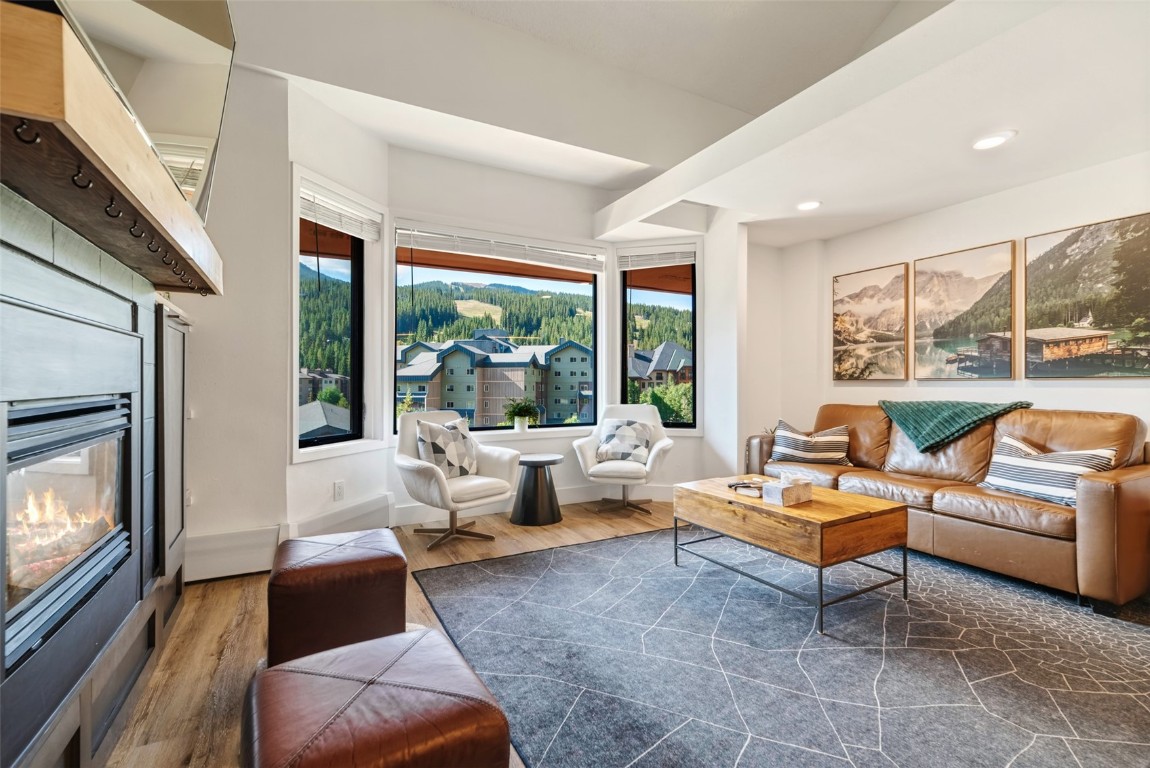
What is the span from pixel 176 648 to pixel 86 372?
1412mm

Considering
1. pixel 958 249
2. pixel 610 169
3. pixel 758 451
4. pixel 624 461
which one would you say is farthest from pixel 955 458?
pixel 610 169

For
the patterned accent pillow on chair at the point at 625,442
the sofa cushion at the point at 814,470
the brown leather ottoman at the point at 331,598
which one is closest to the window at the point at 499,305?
the patterned accent pillow on chair at the point at 625,442

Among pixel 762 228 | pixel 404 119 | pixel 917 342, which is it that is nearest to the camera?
pixel 404 119

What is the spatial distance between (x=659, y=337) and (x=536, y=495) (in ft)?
6.59

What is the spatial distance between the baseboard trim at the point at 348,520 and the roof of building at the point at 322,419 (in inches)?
21.3

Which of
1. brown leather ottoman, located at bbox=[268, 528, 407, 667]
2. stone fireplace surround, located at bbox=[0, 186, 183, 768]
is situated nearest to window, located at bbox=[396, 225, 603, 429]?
stone fireplace surround, located at bbox=[0, 186, 183, 768]

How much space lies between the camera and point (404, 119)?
3.47 metres

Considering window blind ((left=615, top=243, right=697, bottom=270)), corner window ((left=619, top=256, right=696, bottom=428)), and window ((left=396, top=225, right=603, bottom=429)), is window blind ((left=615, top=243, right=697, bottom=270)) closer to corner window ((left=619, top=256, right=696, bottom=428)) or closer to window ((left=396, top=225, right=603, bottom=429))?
corner window ((left=619, top=256, right=696, bottom=428))

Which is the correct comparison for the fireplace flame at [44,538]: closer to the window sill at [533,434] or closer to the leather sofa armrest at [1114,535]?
the window sill at [533,434]

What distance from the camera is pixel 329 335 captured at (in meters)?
3.71

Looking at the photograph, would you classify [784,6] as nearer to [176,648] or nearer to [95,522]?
[95,522]

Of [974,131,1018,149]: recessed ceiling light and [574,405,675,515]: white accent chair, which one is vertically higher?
[974,131,1018,149]: recessed ceiling light

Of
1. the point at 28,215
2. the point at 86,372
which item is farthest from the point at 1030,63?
the point at 86,372

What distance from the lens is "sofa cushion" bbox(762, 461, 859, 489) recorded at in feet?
12.5
